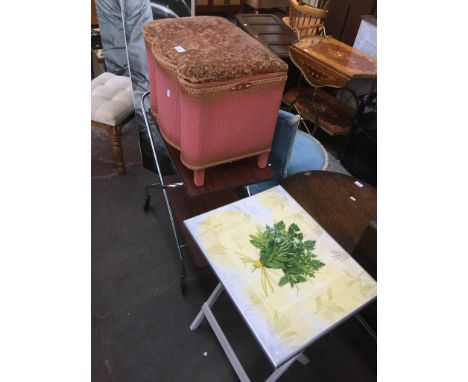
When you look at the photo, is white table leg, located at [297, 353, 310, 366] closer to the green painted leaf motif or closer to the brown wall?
the green painted leaf motif

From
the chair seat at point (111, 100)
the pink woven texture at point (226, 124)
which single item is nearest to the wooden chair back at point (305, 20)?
the chair seat at point (111, 100)

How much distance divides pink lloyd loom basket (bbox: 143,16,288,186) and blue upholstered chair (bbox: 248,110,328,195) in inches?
9.3

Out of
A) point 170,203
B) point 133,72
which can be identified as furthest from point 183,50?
point 170,203

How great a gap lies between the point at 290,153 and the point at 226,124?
0.65m

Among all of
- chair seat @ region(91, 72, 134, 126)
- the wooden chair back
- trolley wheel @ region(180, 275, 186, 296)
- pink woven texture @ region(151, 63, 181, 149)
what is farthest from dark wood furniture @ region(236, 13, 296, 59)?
trolley wheel @ region(180, 275, 186, 296)

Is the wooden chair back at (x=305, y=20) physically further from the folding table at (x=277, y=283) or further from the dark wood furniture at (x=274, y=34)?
the folding table at (x=277, y=283)

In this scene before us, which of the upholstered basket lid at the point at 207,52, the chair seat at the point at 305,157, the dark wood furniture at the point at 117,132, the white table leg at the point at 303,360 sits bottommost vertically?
the white table leg at the point at 303,360

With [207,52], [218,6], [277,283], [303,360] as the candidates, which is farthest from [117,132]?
[218,6]

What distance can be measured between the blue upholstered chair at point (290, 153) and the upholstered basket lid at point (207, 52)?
42 centimetres

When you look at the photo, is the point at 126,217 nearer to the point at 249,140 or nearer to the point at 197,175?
the point at 197,175

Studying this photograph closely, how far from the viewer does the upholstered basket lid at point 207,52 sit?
1170 millimetres

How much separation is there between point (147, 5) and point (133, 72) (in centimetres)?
43

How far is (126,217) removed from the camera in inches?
103

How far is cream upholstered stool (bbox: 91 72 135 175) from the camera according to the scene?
2.56m
